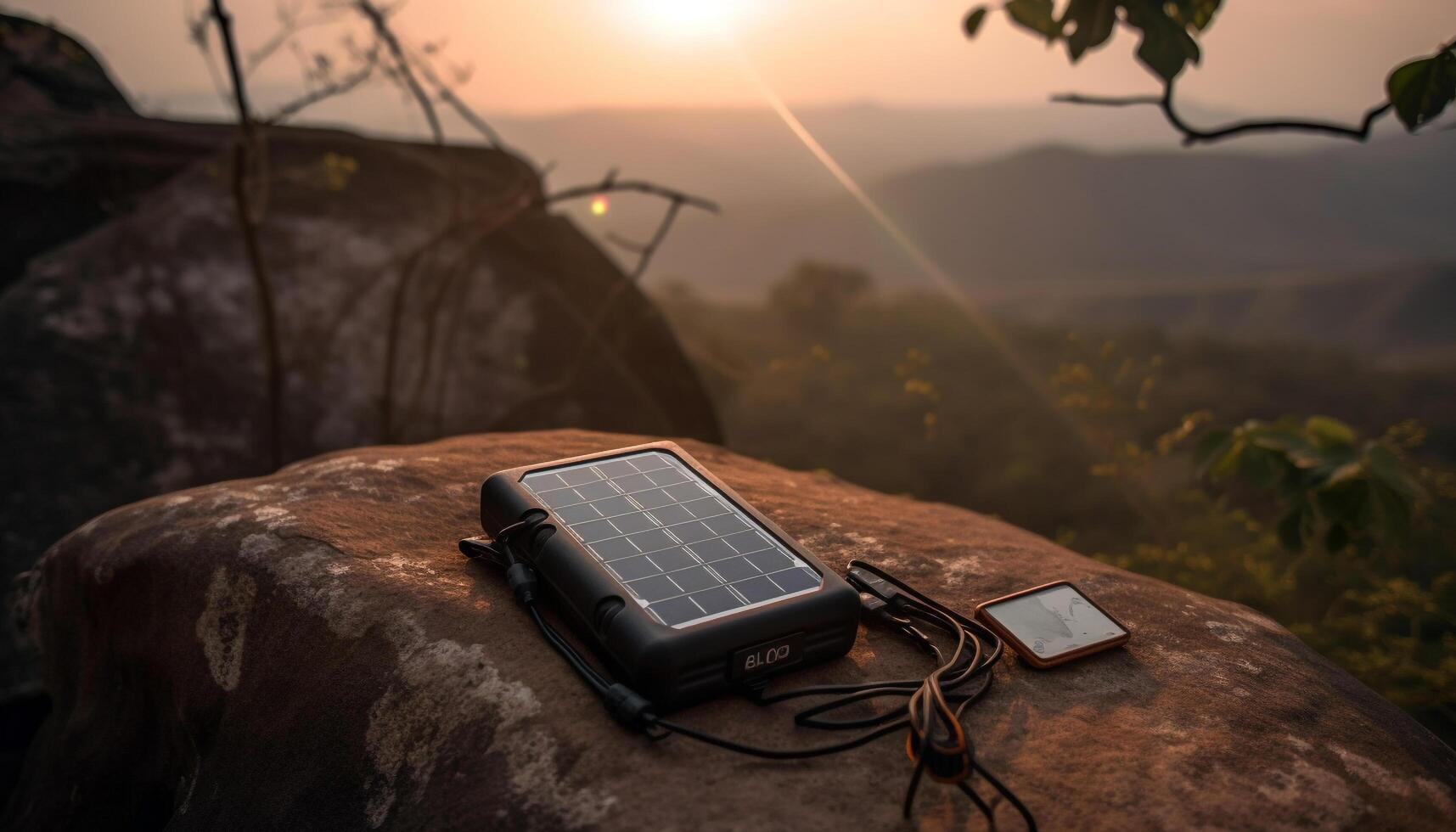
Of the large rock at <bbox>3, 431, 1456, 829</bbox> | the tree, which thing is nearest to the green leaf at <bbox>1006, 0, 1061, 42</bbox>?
the tree

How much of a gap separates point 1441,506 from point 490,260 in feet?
14.5

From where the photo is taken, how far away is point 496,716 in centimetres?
147

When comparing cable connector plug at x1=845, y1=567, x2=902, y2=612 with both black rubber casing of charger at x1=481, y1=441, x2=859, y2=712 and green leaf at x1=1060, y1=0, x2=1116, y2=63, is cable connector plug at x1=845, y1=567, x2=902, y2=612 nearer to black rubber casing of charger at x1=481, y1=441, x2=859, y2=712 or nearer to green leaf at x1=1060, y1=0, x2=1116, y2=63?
black rubber casing of charger at x1=481, y1=441, x2=859, y2=712

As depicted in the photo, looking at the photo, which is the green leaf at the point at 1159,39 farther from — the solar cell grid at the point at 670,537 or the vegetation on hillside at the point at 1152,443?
the solar cell grid at the point at 670,537

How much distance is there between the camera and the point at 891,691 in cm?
152

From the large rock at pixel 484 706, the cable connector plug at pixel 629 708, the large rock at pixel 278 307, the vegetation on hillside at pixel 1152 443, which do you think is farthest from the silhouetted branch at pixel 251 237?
the cable connector plug at pixel 629 708

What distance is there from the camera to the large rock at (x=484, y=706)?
136cm

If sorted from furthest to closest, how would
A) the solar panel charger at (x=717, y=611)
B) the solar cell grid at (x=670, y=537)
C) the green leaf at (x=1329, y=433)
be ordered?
the green leaf at (x=1329, y=433) → the solar cell grid at (x=670, y=537) → the solar panel charger at (x=717, y=611)

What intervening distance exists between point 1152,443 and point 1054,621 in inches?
161

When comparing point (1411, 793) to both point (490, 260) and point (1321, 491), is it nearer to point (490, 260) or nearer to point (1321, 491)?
point (1321, 491)

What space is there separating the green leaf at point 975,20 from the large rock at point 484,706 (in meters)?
1.21

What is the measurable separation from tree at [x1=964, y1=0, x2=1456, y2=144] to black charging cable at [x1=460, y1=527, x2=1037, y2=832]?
1373 mm

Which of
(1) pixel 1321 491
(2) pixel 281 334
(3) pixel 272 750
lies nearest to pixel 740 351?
(2) pixel 281 334

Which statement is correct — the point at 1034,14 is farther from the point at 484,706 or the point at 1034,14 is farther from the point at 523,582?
the point at 484,706
